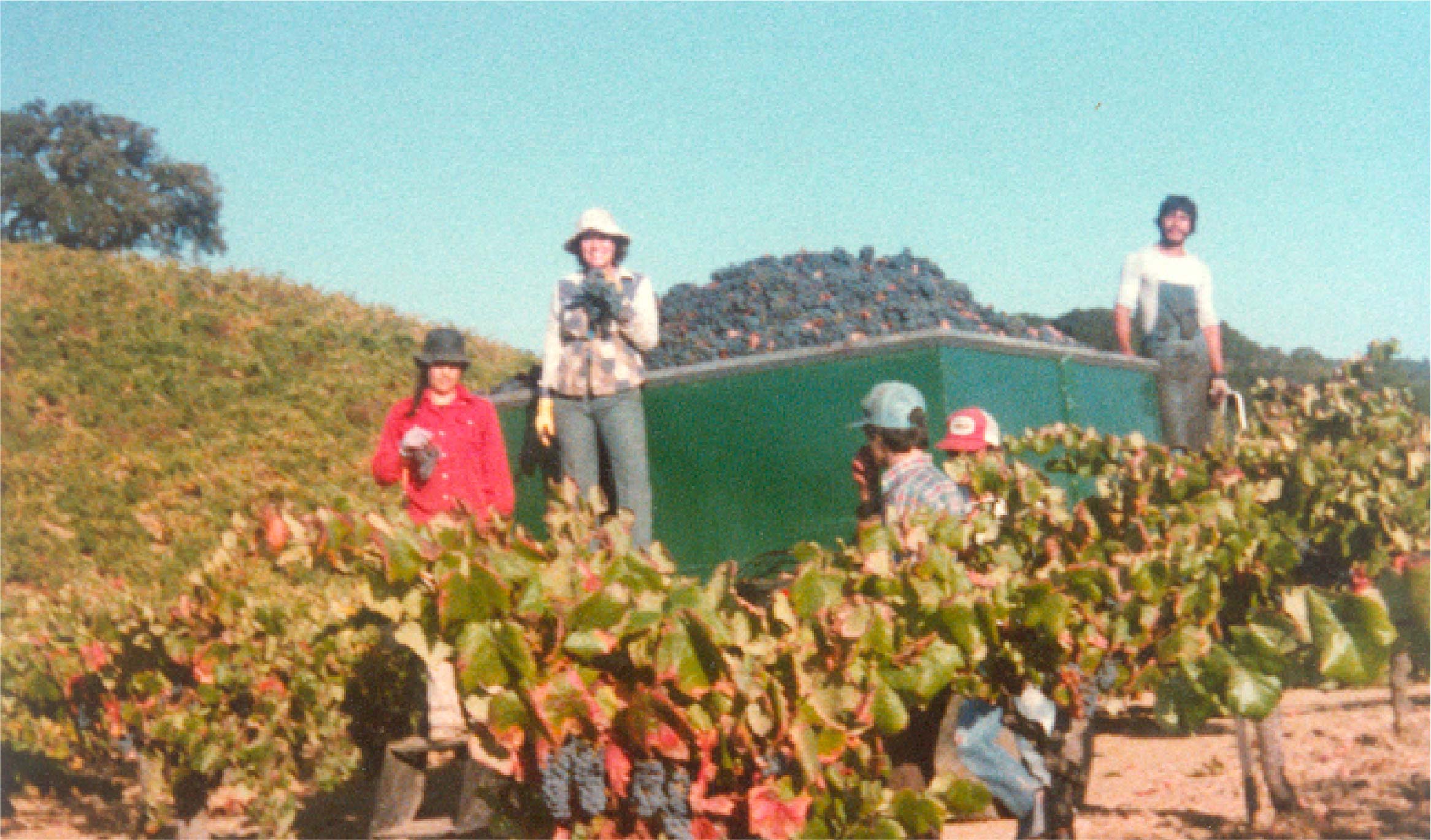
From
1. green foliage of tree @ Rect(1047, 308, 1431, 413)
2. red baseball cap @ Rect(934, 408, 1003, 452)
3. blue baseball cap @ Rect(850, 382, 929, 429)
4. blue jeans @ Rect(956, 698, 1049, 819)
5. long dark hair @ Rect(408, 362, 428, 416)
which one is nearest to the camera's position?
blue jeans @ Rect(956, 698, 1049, 819)

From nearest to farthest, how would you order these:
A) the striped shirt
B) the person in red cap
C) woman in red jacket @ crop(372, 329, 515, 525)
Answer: the person in red cap
the striped shirt
woman in red jacket @ crop(372, 329, 515, 525)

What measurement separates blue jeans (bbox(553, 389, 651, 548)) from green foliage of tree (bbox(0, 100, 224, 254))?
27073mm

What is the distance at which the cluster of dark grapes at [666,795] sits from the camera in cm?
233

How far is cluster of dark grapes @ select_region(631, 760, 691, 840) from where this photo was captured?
2.33 metres

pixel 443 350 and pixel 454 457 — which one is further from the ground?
pixel 443 350

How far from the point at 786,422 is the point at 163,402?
8.13 metres

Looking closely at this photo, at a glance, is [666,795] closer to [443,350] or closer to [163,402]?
[443,350]

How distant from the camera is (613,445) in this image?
5344 millimetres

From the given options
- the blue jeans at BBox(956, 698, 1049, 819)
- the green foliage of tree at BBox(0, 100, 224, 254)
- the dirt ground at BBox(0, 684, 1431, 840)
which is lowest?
the dirt ground at BBox(0, 684, 1431, 840)

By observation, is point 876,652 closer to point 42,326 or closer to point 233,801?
point 233,801

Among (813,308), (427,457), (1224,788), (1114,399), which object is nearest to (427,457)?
(427,457)

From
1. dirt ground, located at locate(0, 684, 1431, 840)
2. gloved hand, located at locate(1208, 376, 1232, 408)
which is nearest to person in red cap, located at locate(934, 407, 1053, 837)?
dirt ground, located at locate(0, 684, 1431, 840)

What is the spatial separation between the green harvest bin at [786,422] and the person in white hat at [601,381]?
0.47 ft

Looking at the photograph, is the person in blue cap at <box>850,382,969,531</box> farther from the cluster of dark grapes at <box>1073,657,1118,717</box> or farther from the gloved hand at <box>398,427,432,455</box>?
the gloved hand at <box>398,427,432,455</box>
